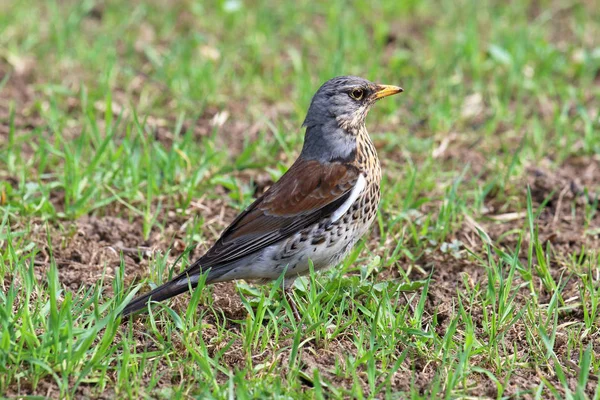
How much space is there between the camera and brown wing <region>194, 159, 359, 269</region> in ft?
16.4

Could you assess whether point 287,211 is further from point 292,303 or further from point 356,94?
point 356,94

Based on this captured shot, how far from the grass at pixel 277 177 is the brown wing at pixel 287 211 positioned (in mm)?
303

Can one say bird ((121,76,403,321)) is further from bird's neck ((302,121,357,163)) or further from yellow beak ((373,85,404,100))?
yellow beak ((373,85,404,100))

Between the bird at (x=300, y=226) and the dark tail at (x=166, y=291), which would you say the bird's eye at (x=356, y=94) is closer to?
the bird at (x=300, y=226)

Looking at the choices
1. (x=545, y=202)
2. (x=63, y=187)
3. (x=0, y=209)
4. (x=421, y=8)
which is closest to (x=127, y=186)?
(x=63, y=187)

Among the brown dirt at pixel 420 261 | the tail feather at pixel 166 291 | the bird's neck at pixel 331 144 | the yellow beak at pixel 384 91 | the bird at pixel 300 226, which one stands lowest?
the brown dirt at pixel 420 261

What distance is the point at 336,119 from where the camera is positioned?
17.6ft

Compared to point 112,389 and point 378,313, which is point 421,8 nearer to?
point 378,313

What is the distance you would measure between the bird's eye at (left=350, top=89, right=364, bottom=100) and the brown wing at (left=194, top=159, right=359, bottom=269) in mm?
473

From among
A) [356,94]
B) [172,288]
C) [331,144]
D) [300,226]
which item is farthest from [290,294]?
[356,94]

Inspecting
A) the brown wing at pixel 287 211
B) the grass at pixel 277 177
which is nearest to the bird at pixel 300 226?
the brown wing at pixel 287 211

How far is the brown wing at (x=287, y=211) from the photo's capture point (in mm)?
5012

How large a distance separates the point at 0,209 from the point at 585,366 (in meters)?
3.51

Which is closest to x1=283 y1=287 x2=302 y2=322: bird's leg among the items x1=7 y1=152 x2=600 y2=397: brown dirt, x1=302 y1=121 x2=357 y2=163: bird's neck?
x1=7 y1=152 x2=600 y2=397: brown dirt
